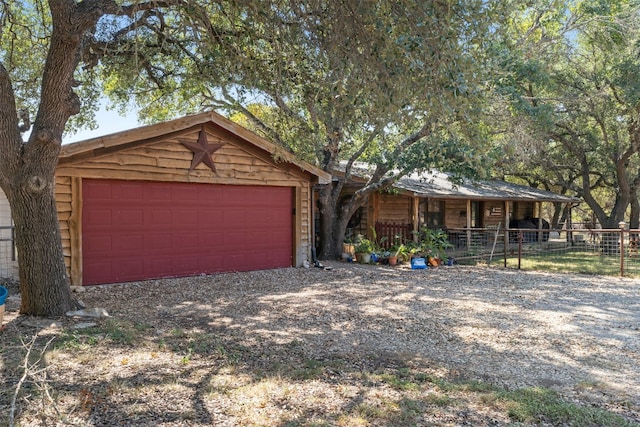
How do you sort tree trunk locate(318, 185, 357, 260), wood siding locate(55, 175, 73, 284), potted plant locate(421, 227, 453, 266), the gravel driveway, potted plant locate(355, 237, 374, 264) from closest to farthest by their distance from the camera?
the gravel driveway < wood siding locate(55, 175, 73, 284) < potted plant locate(421, 227, 453, 266) < potted plant locate(355, 237, 374, 264) < tree trunk locate(318, 185, 357, 260)

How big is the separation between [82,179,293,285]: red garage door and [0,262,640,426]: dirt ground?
36.8 inches

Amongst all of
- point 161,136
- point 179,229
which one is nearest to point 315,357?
point 179,229

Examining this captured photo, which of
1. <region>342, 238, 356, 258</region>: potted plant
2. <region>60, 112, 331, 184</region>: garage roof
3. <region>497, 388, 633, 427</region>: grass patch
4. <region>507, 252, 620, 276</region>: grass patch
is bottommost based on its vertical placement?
<region>507, 252, 620, 276</region>: grass patch

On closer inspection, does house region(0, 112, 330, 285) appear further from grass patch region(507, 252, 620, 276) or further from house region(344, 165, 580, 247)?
grass patch region(507, 252, 620, 276)

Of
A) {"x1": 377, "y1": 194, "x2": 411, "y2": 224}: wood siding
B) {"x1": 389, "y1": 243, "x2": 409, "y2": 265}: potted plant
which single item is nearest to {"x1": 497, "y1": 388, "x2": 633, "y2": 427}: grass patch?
{"x1": 389, "y1": 243, "x2": 409, "y2": 265}: potted plant

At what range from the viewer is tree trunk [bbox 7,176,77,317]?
19.1ft

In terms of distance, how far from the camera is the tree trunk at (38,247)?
583 centimetres

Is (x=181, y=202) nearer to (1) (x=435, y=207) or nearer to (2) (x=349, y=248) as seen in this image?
(2) (x=349, y=248)

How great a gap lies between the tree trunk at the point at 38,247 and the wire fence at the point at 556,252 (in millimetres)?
10585

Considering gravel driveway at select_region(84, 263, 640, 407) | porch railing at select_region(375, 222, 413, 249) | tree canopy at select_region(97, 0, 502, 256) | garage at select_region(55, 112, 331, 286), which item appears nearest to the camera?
gravel driveway at select_region(84, 263, 640, 407)

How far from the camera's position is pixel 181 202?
10039mm

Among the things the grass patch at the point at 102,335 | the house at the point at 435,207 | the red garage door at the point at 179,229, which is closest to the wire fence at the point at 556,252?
the house at the point at 435,207

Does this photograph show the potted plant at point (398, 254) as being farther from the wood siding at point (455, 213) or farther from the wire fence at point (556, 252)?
the wood siding at point (455, 213)

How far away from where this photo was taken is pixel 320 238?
14.8 m
